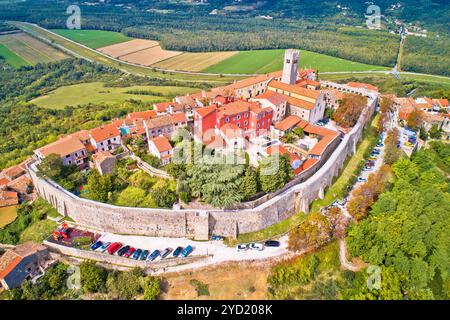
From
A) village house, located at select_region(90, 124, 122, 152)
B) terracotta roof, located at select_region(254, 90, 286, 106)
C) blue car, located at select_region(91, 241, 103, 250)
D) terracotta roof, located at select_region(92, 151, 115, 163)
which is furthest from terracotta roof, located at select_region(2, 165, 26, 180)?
terracotta roof, located at select_region(254, 90, 286, 106)

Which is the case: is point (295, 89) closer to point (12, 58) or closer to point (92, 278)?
point (92, 278)

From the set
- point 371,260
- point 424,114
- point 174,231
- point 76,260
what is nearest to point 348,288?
point 371,260

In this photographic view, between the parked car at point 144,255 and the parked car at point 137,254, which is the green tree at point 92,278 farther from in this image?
the parked car at point 144,255

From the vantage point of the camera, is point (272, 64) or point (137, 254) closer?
point (137, 254)

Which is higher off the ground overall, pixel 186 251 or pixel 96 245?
pixel 186 251

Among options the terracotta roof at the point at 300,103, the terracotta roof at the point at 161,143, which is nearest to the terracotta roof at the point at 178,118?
the terracotta roof at the point at 161,143

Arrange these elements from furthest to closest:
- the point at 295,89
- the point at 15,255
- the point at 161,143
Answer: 1. the point at 295,89
2. the point at 161,143
3. the point at 15,255

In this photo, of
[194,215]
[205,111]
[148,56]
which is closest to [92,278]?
[194,215]
